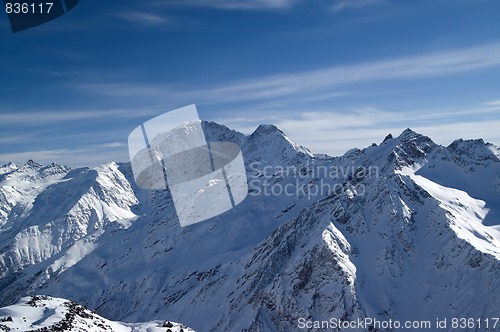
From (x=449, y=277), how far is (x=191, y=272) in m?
105

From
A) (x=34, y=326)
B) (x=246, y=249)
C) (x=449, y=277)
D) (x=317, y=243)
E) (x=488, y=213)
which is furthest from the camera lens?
(x=246, y=249)

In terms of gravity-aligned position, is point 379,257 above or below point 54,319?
below

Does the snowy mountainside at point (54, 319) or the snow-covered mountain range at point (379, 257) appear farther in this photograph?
the snow-covered mountain range at point (379, 257)

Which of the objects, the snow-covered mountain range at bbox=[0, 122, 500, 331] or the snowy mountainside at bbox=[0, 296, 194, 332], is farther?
the snow-covered mountain range at bbox=[0, 122, 500, 331]

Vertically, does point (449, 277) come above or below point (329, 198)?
below

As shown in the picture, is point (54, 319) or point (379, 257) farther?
point (379, 257)

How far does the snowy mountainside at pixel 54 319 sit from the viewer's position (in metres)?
46.7

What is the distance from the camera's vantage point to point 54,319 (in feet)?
162

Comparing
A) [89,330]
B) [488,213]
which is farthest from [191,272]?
[89,330]

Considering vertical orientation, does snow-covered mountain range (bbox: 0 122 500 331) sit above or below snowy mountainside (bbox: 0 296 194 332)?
below

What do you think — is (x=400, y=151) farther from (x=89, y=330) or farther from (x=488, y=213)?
(x=89, y=330)

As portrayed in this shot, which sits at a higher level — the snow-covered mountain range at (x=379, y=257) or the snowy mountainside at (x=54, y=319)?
the snowy mountainside at (x=54, y=319)

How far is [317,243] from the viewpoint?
12600 cm

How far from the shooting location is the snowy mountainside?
153 ft
